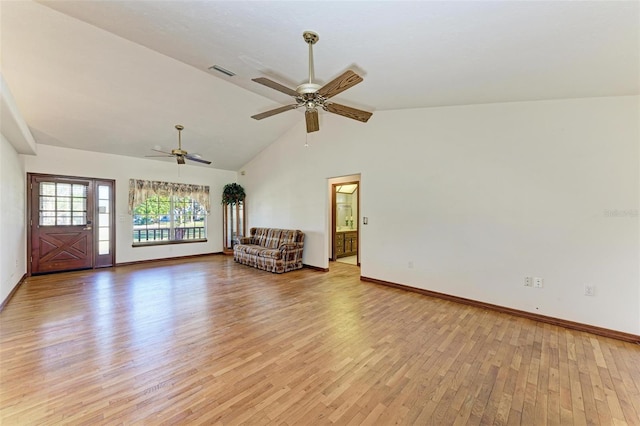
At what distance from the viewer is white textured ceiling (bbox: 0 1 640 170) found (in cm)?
209

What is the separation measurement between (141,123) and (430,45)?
534 centimetres

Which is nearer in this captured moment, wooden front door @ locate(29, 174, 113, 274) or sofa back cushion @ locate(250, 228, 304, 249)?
wooden front door @ locate(29, 174, 113, 274)

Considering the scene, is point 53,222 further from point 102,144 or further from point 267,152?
point 267,152

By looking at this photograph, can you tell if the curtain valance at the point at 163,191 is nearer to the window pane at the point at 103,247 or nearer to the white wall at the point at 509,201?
the window pane at the point at 103,247

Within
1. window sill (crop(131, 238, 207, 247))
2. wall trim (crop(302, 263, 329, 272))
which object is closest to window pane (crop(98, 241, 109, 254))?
window sill (crop(131, 238, 207, 247))

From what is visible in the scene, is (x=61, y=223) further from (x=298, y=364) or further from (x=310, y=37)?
(x=310, y=37)

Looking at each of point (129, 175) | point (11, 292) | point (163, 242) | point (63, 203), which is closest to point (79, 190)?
point (63, 203)

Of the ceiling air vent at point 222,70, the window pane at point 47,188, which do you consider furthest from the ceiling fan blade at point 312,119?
the window pane at point 47,188

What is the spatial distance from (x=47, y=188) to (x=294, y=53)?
6.23 meters

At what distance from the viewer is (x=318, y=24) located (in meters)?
2.40

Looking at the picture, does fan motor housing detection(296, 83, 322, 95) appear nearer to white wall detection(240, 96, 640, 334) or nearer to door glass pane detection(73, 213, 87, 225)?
white wall detection(240, 96, 640, 334)

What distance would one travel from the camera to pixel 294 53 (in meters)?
3.00

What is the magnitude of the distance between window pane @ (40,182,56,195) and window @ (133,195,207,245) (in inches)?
60.3

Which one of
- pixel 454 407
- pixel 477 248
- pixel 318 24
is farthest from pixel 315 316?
pixel 318 24
